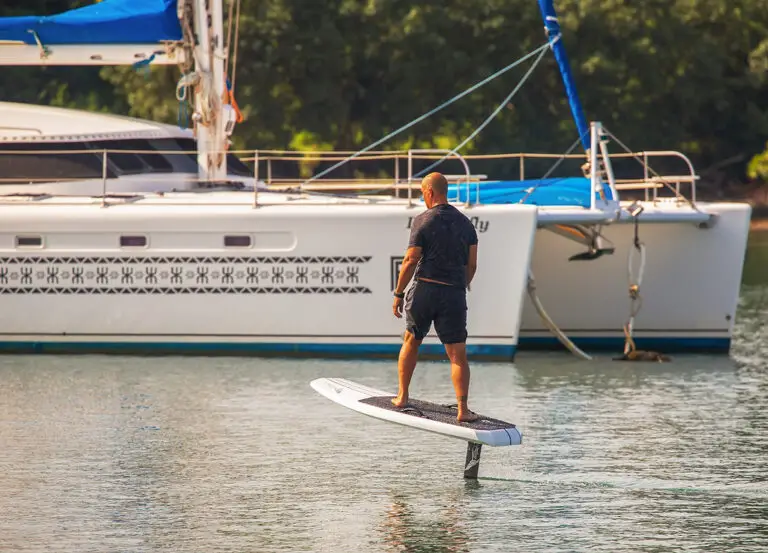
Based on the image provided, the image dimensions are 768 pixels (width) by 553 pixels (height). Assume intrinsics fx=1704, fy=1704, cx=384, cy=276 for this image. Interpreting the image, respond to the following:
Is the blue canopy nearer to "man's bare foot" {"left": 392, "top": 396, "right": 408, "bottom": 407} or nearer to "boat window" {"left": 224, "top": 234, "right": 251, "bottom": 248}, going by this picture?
"boat window" {"left": 224, "top": 234, "right": 251, "bottom": 248}

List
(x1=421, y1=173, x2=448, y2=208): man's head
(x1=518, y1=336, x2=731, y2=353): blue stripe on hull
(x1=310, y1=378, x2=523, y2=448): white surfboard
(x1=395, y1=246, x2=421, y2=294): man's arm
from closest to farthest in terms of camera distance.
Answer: (x1=310, y1=378, x2=523, y2=448): white surfboard, (x1=395, y1=246, x2=421, y2=294): man's arm, (x1=421, y1=173, x2=448, y2=208): man's head, (x1=518, y1=336, x2=731, y2=353): blue stripe on hull

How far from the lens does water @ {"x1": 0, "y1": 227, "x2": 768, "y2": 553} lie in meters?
9.95

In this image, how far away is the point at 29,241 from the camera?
61.4 ft

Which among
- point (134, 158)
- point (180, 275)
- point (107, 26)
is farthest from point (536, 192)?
point (107, 26)

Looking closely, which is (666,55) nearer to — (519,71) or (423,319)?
(519,71)

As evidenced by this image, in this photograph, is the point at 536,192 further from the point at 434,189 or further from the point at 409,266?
the point at 409,266

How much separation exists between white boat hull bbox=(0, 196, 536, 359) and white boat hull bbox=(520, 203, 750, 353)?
1859 mm

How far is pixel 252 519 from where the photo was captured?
33.8ft

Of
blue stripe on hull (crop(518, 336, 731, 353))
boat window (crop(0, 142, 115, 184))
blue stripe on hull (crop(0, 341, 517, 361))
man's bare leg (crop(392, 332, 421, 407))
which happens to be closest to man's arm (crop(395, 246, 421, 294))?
man's bare leg (crop(392, 332, 421, 407))

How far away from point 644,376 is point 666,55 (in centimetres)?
3079

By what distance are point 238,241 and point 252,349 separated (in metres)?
1.26

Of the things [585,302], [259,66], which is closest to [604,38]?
[259,66]

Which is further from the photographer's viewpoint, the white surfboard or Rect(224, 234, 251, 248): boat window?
Rect(224, 234, 251, 248): boat window

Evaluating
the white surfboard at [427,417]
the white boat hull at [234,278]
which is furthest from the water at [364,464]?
the white boat hull at [234,278]
